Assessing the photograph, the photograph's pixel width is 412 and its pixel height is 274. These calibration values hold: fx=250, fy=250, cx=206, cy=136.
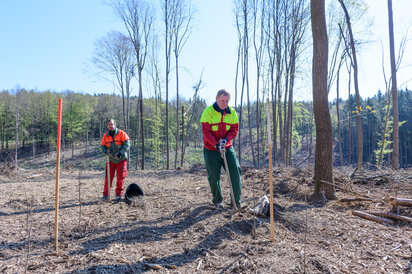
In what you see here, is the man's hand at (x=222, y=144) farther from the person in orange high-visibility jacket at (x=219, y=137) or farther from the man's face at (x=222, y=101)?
the man's face at (x=222, y=101)

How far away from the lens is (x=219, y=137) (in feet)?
14.2

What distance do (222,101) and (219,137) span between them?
63 centimetres

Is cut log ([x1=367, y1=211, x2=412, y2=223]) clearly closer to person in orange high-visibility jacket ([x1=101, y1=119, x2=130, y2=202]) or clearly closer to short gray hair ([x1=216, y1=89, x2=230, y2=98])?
short gray hair ([x1=216, y1=89, x2=230, y2=98])

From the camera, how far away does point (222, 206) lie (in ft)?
14.6

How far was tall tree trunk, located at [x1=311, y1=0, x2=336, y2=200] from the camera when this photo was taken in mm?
5125

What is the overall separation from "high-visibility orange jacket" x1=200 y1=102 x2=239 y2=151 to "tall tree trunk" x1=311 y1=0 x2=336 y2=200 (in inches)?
81.3

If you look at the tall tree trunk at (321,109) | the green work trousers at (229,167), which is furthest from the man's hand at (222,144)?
the tall tree trunk at (321,109)

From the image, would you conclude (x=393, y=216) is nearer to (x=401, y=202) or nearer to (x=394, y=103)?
(x=401, y=202)

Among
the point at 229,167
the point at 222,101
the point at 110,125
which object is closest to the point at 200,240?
the point at 229,167

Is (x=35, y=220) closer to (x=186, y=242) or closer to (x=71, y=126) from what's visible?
(x=186, y=242)

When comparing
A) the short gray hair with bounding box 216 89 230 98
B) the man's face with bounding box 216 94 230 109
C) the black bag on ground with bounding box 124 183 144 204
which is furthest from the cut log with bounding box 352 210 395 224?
the black bag on ground with bounding box 124 183 144 204

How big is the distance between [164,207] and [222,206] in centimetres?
123

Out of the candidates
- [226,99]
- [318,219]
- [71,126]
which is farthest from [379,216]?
[71,126]

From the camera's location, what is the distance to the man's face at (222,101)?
408 cm
